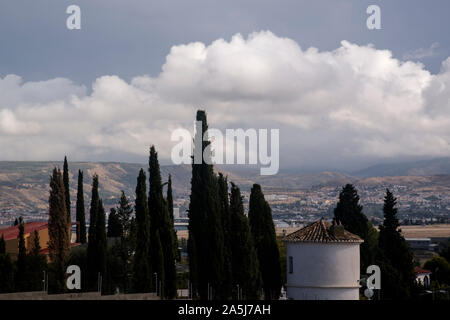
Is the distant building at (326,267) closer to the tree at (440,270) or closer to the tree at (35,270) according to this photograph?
the tree at (35,270)

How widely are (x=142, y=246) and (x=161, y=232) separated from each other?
2027 millimetres

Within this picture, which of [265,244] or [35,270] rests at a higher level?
[265,244]

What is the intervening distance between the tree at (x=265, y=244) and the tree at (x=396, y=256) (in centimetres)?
1345

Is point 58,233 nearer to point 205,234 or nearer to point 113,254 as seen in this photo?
point 113,254

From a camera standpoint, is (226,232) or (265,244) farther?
(265,244)

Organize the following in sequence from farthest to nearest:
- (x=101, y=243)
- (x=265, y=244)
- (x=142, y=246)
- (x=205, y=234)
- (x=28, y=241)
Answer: (x=28, y=241) → (x=101, y=243) → (x=265, y=244) → (x=142, y=246) → (x=205, y=234)

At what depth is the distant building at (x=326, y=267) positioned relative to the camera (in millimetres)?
41781

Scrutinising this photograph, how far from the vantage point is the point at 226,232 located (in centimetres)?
4519

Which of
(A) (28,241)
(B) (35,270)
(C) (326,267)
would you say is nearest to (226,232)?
(C) (326,267)

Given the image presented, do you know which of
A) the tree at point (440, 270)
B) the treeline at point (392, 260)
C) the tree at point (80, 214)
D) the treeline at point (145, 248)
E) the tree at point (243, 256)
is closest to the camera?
the treeline at point (145, 248)

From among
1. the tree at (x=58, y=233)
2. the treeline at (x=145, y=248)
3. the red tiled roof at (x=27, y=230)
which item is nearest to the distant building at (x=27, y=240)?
the red tiled roof at (x=27, y=230)

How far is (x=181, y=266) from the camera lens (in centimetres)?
Result: 7762
